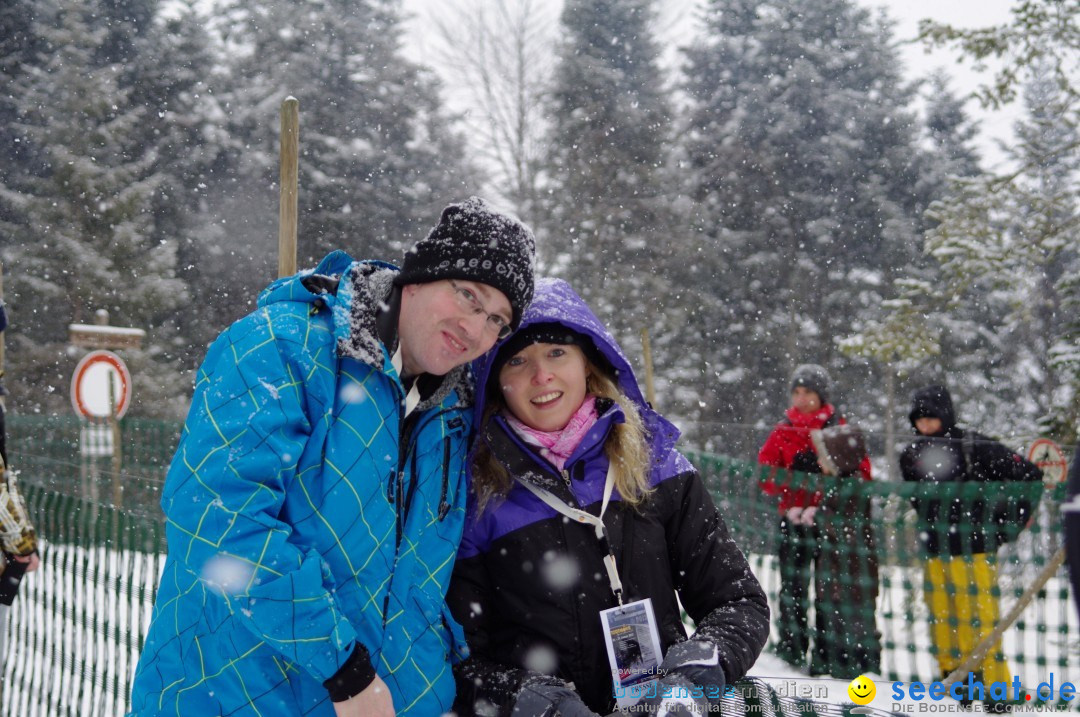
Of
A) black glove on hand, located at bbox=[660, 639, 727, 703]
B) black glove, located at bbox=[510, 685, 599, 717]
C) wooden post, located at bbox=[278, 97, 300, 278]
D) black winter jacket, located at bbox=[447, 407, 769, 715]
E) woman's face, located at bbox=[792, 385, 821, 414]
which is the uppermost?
wooden post, located at bbox=[278, 97, 300, 278]

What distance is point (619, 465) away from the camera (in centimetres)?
215

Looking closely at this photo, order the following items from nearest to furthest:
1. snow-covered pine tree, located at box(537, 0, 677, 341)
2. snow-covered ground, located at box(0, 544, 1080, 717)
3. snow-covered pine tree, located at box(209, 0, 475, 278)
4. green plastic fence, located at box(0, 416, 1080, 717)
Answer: snow-covered ground, located at box(0, 544, 1080, 717) < green plastic fence, located at box(0, 416, 1080, 717) < snow-covered pine tree, located at box(209, 0, 475, 278) < snow-covered pine tree, located at box(537, 0, 677, 341)

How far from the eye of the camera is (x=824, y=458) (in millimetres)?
6109

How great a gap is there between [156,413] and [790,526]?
1748 cm

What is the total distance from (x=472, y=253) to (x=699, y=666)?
1.08 metres

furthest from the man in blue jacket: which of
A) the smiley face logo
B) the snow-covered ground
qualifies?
the snow-covered ground

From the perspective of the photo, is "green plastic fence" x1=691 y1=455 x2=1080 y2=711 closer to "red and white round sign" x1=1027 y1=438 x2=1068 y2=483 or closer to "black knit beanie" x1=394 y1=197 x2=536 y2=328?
"red and white round sign" x1=1027 y1=438 x2=1068 y2=483

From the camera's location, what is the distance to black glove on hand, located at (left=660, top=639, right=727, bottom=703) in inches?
74.9

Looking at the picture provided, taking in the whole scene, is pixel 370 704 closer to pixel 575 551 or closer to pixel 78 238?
pixel 575 551

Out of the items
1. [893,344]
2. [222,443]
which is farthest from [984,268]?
[222,443]

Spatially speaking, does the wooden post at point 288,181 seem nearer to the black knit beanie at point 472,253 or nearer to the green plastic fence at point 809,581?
the black knit beanie at point 472,253

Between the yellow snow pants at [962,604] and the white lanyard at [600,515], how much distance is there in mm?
4042

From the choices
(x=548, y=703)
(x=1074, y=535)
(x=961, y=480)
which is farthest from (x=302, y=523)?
(x=961, y=480)

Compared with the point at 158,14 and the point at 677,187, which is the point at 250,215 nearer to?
the point at 158,14
